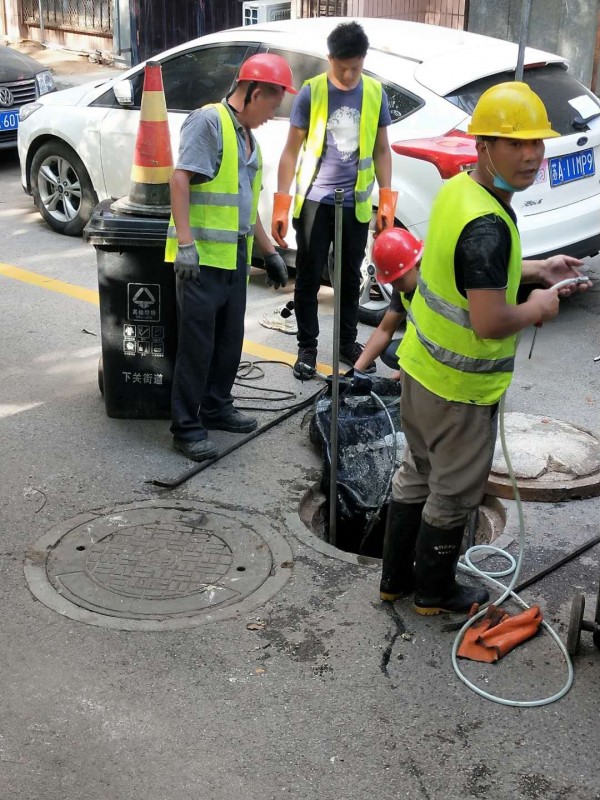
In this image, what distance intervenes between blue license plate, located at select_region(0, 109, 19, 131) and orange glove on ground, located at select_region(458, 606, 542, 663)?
921 cm

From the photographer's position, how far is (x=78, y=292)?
8070 mm

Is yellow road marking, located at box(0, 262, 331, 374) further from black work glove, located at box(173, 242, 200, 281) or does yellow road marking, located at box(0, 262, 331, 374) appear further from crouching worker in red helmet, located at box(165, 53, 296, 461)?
black work glove, located at box(173, 242, 200, 281)

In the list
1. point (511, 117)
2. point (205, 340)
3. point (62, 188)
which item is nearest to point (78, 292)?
point (62, 188)

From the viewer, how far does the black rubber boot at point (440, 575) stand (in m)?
4.05

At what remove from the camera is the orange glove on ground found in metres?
3.97

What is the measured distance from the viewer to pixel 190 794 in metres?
3.30

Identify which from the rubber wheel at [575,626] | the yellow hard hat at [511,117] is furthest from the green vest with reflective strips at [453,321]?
the rubber wheel at [575,626]

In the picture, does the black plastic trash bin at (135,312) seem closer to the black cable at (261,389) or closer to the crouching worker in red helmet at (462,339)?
the black cable at (261,389)

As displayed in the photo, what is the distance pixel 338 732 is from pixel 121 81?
20.4 feet

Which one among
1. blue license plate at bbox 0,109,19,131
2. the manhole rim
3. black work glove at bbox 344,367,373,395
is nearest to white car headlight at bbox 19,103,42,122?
blue license plate at bbox 0,109,19,131

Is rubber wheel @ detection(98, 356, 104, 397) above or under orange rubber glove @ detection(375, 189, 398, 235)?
under

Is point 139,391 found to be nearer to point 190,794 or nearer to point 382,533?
point 382,533

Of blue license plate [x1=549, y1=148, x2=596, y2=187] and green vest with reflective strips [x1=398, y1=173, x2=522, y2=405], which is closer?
green vest with reflective strips [x1=398, y1=173, x2=522, y2=405]

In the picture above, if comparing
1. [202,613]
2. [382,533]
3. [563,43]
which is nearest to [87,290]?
[382,533]
